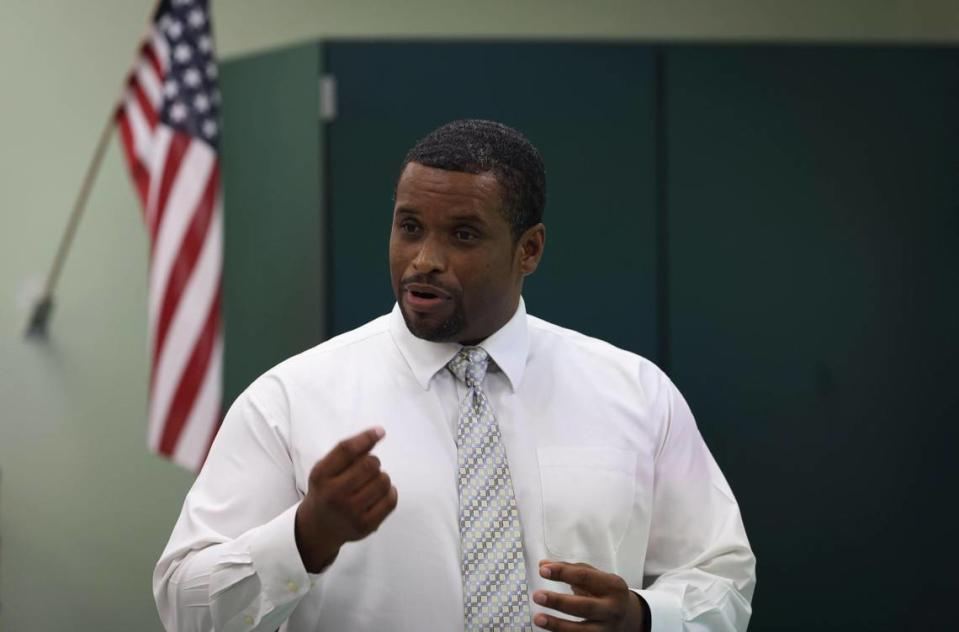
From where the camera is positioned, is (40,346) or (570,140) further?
(40,346)

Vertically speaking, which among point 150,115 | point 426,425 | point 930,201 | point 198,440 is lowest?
point 198,440

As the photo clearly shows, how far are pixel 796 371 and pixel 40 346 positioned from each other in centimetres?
193

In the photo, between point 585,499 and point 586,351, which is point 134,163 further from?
point 585,499

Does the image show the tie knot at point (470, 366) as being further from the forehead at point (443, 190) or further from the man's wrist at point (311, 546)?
the man's wrist at point (311, 546)

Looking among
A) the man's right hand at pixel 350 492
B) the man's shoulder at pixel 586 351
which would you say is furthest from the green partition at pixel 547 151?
the man's right hand at pixel 350 492

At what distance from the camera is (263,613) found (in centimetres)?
156

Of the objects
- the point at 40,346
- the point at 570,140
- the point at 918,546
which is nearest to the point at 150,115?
the point at 40,346

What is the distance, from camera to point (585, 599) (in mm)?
1565

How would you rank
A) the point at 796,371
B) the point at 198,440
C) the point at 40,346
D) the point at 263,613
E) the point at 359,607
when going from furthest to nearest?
1. the point at 40,346
2. the point at 796,371
3. the point at 198,440
4. the point at 359,607
5. the point at 263,613

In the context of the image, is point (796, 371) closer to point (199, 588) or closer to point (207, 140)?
point (207, 140)

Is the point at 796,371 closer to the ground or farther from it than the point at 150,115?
closer to the ground

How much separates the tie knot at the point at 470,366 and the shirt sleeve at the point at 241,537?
24 centimetres

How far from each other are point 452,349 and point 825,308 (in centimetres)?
169

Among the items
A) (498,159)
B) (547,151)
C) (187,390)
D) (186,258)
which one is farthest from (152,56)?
(498,159)
